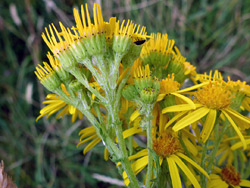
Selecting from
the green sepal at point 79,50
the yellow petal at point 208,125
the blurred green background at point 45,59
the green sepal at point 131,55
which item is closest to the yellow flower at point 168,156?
the yellow petal at point 208,125

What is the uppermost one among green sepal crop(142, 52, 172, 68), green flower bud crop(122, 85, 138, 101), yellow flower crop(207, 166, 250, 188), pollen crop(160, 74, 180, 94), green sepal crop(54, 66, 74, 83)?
green sepal crop(142, 52, 172, 68)

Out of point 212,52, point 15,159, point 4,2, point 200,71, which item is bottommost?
point 15,159

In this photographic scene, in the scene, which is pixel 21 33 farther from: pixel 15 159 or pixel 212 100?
pixel 212 100

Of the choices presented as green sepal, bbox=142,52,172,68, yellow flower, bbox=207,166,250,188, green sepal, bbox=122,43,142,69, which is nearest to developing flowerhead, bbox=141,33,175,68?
green sepal, bbox=142,52,172,68

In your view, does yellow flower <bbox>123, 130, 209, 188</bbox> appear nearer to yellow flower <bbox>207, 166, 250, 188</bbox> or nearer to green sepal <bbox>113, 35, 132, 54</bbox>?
yellow flower <bbox>207, 166, 250, 188</bbox>

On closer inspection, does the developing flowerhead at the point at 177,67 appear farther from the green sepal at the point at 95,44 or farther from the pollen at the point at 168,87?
the green sepal at the point at 95,44

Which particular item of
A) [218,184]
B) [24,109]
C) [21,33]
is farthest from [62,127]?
[218,184]
